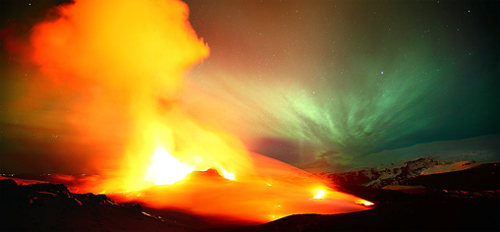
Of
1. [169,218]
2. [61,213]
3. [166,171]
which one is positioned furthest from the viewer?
[166,171]

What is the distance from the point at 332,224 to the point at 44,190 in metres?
26.4

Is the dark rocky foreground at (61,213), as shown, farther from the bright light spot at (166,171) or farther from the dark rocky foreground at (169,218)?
the bright light spot at (166,171)

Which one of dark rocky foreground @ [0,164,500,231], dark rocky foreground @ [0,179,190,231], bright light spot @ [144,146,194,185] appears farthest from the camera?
bright light spot @ [144,146,194,185]

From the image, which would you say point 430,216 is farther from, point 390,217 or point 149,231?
point 149,231

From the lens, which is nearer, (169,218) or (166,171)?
(169,218)

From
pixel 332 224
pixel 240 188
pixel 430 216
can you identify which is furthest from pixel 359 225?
pixel 240 188

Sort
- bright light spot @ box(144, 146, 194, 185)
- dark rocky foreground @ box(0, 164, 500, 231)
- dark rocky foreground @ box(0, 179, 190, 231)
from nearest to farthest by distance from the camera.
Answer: dark rocky foreground @ box(0, 164, 500, 231)
dark rocky foreground @ box(0, 179, 190, 231)
bright light spot @ box(144, 146, 194, 185)

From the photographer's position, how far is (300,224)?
1722 centimetres

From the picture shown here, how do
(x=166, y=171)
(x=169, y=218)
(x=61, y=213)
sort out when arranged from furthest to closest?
(x=166, y=171) → (x=169, y=218) → (x=61, y=213)

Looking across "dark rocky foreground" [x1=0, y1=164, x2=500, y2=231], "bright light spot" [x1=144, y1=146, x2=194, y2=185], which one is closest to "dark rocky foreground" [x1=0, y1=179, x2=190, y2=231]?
"dark rocky foreground" [x1=0, y1=164, x2=500, y2=231]

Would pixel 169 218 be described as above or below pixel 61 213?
below

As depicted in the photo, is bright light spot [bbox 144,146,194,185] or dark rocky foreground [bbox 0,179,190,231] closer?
dark rocky foreground [bbox 0,179,190,231]

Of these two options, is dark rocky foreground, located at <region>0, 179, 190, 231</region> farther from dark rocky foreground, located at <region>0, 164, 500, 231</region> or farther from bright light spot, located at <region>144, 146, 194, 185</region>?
bright light spot, located at <region>144, 146, 194, 185</region>

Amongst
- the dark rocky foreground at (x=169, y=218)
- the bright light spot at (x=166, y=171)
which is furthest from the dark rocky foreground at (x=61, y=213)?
the bright light spot at (x=166, y=171)
